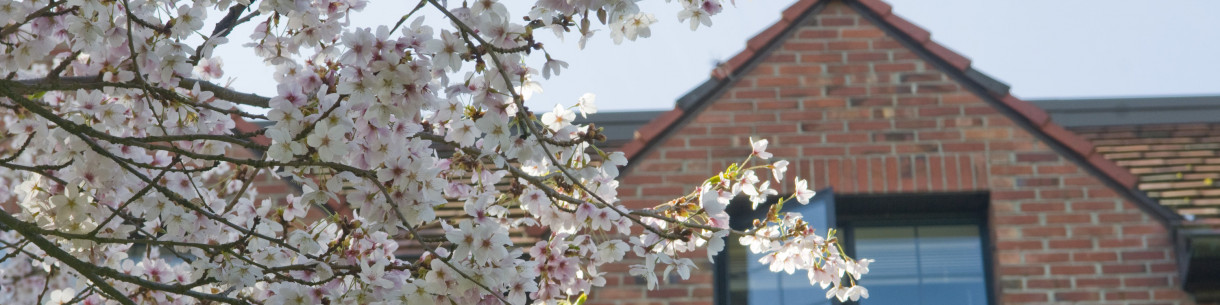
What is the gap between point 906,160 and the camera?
22.6 feet

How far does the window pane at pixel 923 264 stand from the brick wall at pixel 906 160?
0.29 meters

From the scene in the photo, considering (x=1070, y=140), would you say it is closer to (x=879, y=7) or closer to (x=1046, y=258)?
(x=1046, y=258)

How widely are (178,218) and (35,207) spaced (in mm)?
822

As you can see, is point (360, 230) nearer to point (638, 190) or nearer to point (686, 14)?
point (686, 14)

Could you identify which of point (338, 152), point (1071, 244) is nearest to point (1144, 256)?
point (1071, 244)

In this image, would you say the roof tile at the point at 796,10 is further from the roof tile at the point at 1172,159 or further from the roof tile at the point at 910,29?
the roof tile at the point at 1172,159

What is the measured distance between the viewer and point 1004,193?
22.3 ft

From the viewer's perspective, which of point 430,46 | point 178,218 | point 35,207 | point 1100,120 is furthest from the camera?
point 1100,120

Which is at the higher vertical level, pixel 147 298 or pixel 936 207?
pixel 936 207

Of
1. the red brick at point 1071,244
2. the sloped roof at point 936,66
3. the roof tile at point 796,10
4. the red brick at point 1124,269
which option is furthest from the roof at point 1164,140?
the roof tile at point 796,10

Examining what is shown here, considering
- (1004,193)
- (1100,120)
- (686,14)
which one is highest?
(1100,120)

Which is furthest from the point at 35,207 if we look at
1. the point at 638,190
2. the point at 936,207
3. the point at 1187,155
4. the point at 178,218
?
the point at 1187,155

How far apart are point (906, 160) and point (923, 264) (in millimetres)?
627

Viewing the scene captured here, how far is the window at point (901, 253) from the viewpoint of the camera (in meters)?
6.96
